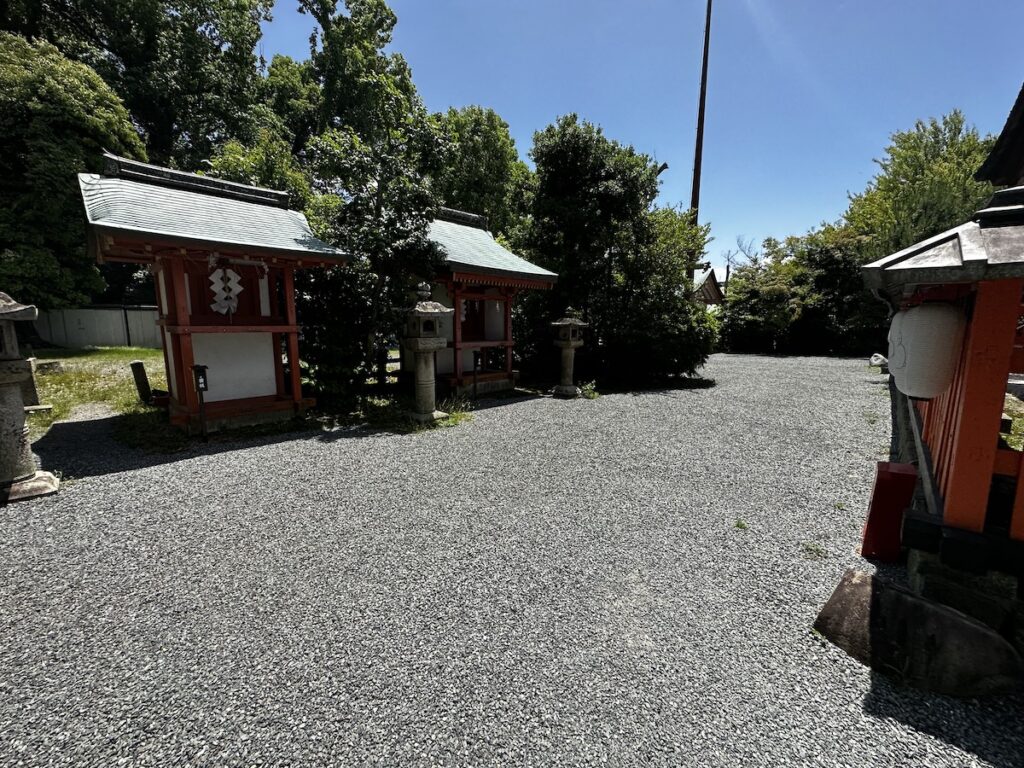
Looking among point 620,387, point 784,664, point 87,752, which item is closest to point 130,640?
point 87,752

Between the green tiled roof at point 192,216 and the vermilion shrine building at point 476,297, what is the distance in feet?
8.97

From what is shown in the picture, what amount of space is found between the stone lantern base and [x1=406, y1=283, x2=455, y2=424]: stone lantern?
4299 millimetres

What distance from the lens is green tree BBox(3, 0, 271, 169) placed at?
60.0 ft

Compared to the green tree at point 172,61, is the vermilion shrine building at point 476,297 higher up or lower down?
lower down

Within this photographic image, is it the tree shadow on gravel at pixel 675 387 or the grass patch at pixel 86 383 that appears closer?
the grass patch at pixel 86 383

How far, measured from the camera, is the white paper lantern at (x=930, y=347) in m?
2.29

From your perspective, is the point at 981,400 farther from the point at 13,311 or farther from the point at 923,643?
the point at 13,311

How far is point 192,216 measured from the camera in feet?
21.4

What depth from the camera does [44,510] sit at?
4.07 m

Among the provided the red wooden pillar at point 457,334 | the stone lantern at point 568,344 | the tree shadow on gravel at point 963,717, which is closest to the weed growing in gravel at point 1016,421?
the tree shadow on gravel at point 963,717

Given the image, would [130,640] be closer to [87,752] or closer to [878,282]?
[87,752]

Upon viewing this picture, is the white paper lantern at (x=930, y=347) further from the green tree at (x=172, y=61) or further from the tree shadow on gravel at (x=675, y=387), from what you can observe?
the green tree at (x=172, y=61)

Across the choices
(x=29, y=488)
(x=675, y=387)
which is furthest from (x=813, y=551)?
(x=675, y=387)

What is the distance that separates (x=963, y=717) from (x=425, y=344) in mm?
6540
